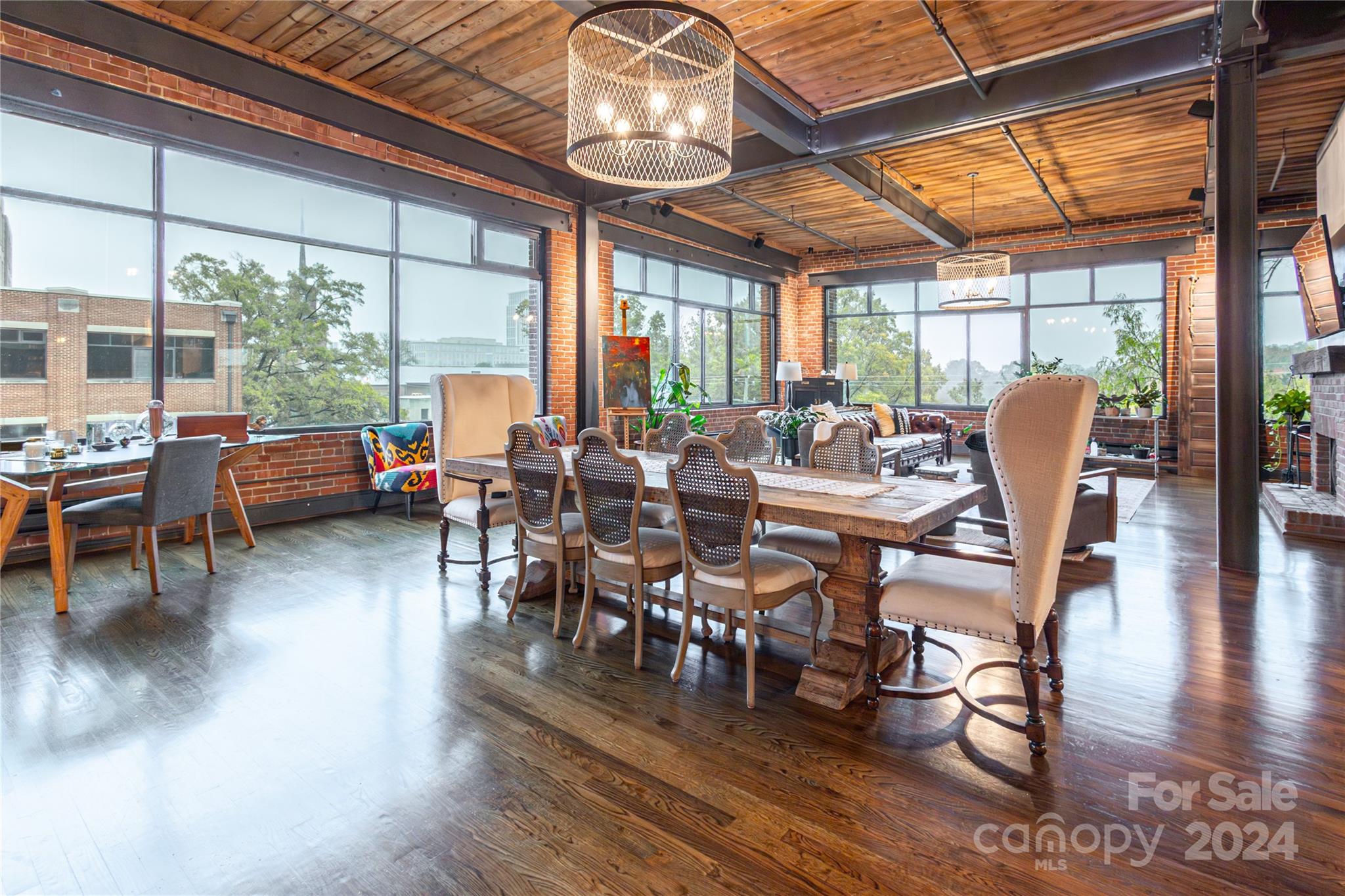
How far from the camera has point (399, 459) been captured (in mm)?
5941

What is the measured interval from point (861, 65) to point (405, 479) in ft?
15.7

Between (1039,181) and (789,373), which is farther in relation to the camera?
(789,373)

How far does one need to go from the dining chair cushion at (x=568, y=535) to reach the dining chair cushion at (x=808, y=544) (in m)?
0.88

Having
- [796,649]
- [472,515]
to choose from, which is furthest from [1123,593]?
[472,515]

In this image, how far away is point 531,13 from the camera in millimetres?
4211

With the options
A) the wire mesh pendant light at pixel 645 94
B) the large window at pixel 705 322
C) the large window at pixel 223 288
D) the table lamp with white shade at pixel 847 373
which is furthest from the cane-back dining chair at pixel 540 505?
the table lamp with white shade at pixel 847 373

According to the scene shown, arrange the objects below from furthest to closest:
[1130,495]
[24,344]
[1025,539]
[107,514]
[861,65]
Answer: [1130,495]
[861,65]
[24,344]
[107,514]
[1025,539]

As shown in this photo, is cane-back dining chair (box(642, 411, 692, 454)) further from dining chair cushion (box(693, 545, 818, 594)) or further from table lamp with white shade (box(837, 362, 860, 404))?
table lamp with white shade (box(837, 362, 860, 404))

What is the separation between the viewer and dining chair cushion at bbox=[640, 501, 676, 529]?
371 cm

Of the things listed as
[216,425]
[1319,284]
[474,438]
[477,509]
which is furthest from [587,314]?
[1319,284]

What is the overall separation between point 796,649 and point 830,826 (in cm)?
123

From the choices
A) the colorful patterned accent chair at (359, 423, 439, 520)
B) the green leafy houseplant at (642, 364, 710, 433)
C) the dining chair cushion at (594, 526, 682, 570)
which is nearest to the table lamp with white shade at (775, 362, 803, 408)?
the green leafy houseplant at (642, 364, 710, 433)

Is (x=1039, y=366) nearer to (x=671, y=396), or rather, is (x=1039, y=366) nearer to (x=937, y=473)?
(x=937, y=473)

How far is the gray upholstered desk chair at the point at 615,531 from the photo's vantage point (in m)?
2.77
